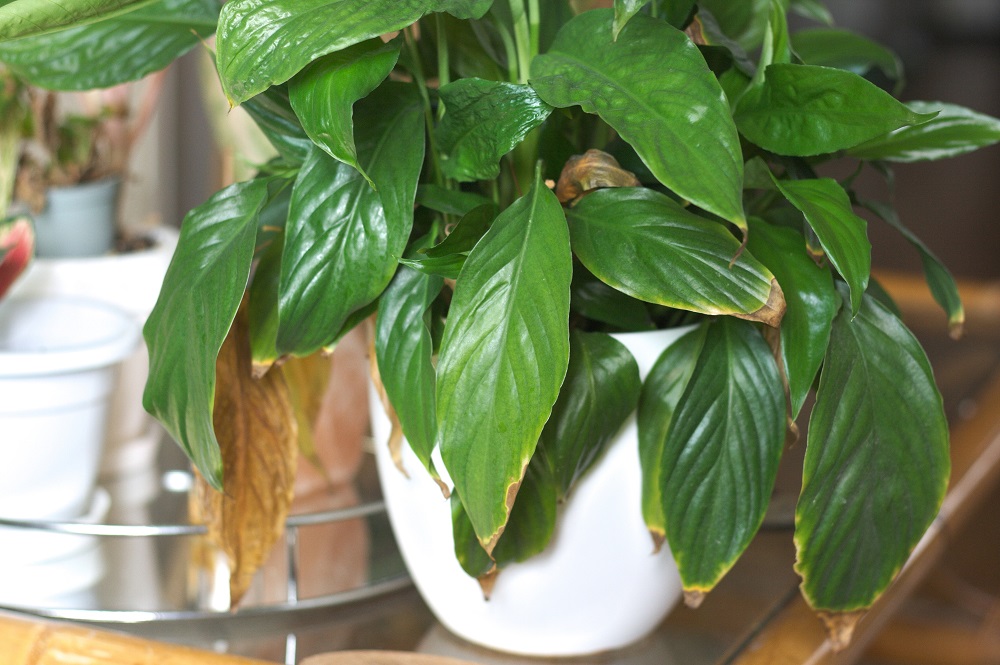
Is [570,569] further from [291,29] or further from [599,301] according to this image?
[291,29]

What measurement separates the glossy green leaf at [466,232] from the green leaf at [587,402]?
0.24 feet

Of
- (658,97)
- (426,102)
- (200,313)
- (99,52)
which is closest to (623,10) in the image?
(658,97)

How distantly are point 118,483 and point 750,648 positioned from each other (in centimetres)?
54

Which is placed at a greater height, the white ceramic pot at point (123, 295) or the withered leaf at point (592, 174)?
the withered leaf at point (592, 174)

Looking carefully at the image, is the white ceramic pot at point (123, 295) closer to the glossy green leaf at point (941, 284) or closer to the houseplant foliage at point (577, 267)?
the houseplant foliage at point (577, 267)

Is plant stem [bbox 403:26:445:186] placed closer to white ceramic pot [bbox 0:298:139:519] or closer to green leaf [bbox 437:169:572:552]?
green leaf [bbox 437:169:572:552]

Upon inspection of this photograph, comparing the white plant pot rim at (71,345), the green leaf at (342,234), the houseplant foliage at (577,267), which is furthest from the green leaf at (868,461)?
the white plant pot rim at (71,345)

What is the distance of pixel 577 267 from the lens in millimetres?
529

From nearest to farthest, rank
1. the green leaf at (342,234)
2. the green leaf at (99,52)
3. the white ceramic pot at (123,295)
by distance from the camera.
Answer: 1. the green leaf at (342,234)
2. the green leaf at (99,52)
3. the white ceramic pot at (123,295)

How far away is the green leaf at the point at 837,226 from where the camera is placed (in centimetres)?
43

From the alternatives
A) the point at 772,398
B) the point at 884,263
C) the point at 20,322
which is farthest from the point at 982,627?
the point at 884,263

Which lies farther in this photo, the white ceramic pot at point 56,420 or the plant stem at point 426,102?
the white ceramic pot at point 56,420

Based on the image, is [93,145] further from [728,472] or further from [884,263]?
[884,263]

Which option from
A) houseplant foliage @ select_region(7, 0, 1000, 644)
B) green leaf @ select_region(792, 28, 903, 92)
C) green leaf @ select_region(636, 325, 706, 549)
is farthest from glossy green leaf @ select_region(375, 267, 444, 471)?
green leaf @ select_region(792, 28, 903, 92)
